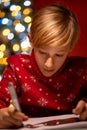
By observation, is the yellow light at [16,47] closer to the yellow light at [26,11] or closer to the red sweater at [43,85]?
the yellow light at [26,11]

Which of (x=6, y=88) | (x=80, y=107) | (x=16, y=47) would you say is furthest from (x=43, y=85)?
(x=16, y=47)

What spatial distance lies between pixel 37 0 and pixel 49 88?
2.01ft

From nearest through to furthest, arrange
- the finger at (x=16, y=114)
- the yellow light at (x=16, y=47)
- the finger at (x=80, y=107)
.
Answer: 1. the finger at (x=16, y=114)
2. the finger at (x=80, y=107)
3. the yellow light at (x=16, y=47)

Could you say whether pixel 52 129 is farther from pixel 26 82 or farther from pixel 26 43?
pixel 26 43

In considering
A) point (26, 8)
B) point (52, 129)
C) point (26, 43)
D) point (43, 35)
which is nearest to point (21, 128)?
point (52, 129)

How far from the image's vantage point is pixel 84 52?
1.81m

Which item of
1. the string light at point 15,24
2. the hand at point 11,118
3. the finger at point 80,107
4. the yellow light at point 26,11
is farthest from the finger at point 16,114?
the yellow light at point 26,11

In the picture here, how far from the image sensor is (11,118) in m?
1.02

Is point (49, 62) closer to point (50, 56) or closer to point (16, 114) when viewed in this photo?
point (50, 56)

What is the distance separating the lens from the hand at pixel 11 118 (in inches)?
39.1

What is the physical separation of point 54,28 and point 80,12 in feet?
2.20

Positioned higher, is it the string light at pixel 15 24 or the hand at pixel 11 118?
the string light at pixel 15 24

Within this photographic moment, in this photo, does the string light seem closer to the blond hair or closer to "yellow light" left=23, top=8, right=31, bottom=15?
"yellow light" left=23, top=8, right=31, bottom=15

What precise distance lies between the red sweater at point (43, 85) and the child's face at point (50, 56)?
82mm
